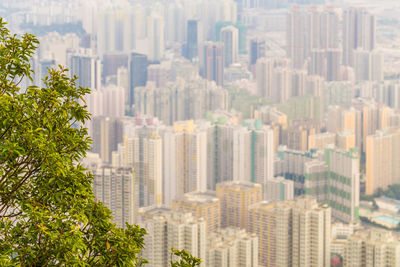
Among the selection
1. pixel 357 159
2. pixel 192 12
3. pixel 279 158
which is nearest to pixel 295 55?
pixel 192 12

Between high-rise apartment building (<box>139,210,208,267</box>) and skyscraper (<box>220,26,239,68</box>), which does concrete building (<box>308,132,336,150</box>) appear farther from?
high-rise apartment building (<box>139,210,208,267</box>)

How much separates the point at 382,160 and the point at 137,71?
13.8ft

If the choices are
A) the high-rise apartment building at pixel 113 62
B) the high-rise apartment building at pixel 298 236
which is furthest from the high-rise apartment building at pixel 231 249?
the high-rise apartment building at pixel 113 62

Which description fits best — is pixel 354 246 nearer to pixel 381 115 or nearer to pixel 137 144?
pixel 137 144

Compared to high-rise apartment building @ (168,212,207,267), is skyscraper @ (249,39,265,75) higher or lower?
higher

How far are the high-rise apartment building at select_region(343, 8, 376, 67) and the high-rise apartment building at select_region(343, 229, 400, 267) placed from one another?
632 centimetres

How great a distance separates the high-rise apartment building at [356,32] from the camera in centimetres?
1039

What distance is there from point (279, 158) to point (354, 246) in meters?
3.75

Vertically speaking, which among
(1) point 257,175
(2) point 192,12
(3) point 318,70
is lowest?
(1) point 257,175

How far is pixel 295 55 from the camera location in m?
11.2

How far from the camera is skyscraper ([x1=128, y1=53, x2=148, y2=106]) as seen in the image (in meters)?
10.1

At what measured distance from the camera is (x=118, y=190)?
213 inches

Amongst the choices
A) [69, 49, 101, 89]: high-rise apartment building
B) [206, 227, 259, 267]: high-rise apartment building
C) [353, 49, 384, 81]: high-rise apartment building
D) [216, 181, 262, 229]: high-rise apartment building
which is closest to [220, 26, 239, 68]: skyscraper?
[353, 49, 384, 81]: high-rise apartment building

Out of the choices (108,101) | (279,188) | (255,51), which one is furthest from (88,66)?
(279,188)
